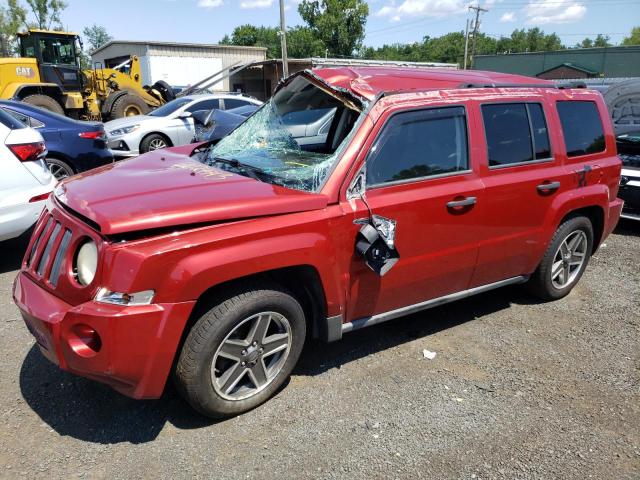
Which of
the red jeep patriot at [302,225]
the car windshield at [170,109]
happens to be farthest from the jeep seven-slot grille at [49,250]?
the car windshield at [170,109]

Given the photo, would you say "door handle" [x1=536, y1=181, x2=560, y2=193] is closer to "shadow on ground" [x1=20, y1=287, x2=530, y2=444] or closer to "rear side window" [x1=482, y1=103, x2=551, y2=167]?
"rear side window" [x1=482, y1=103, x2=551, y2=167]

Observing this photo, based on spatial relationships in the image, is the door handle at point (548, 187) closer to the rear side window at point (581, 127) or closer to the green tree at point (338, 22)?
the rear side window at point (581, 127)

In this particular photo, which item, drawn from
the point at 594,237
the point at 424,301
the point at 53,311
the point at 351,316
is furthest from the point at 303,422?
the point at 594,237

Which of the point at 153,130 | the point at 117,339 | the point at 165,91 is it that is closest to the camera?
the point at 117,339

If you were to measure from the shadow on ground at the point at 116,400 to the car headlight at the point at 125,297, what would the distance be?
873 mm

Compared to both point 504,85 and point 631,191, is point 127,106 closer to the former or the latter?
point 631,191

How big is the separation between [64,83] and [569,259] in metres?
17.1

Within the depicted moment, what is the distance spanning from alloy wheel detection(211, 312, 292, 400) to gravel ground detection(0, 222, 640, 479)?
184 mm

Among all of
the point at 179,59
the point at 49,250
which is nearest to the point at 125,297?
the point at 49,250

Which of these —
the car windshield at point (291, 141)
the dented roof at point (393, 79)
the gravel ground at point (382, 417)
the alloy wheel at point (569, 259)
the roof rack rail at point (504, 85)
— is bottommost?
the gravel ground at point (382, 417)

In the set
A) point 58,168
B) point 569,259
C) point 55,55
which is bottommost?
point 569,259

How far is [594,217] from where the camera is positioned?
459cm

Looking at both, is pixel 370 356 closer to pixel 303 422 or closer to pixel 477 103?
pixel 303 422

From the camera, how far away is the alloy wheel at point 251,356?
2.78 meters
